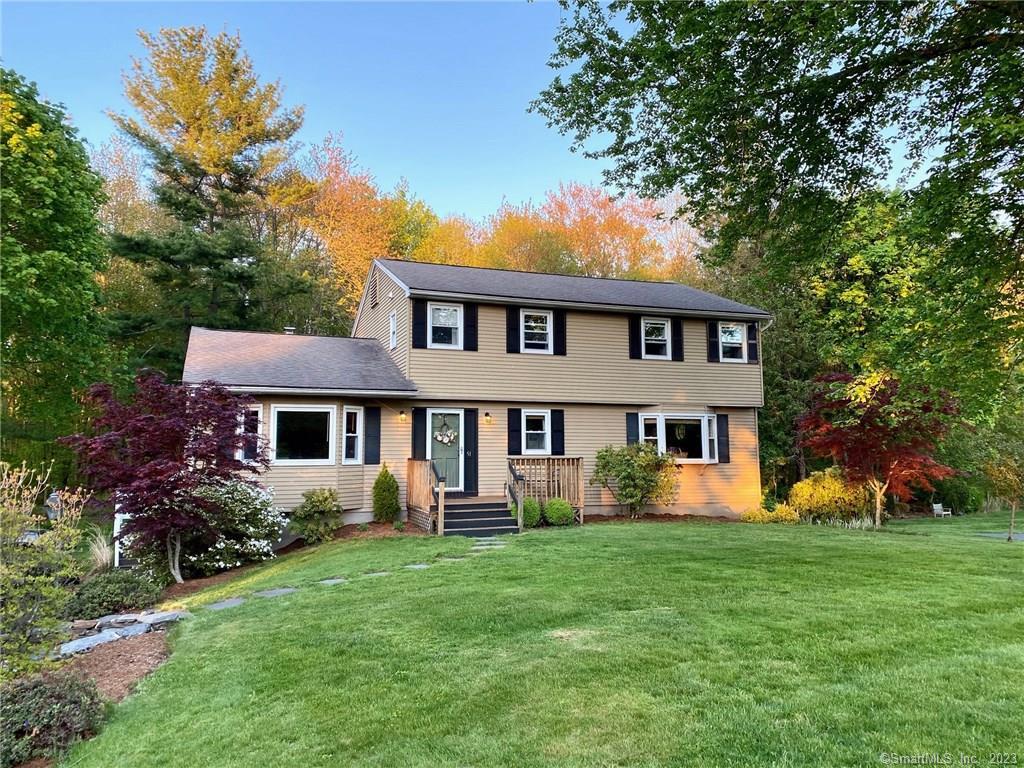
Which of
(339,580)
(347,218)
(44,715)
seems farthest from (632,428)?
(347,218)

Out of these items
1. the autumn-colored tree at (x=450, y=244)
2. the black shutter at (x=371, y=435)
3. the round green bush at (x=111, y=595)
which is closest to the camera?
the round green bush at (x=111, y=595)

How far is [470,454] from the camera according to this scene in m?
14.0

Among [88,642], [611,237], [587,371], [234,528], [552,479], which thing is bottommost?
[88,642]

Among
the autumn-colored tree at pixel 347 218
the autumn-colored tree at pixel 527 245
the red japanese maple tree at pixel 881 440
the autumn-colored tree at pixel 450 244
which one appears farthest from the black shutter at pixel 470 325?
the autumn-colored tree at pixel 527 245

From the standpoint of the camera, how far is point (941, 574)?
22.5 feet

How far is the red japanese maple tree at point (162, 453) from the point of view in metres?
9.06

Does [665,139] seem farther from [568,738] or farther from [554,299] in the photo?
[568,738]

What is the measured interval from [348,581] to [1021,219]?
9.06 m

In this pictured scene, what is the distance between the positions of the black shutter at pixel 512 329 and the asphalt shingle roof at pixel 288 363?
258cm

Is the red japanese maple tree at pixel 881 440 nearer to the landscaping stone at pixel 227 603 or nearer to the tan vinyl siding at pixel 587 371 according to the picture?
the tan vinyl siding at pixel 587 371

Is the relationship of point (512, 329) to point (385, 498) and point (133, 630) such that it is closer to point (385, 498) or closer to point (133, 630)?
point (385, 498)

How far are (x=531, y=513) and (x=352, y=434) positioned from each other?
435 cm

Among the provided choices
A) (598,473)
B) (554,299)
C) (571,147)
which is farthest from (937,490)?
(571,147)

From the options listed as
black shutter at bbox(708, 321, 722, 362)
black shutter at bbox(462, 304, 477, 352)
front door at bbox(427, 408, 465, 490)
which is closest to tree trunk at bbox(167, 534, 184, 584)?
front door at bbox(427, 408, 465, 490)
